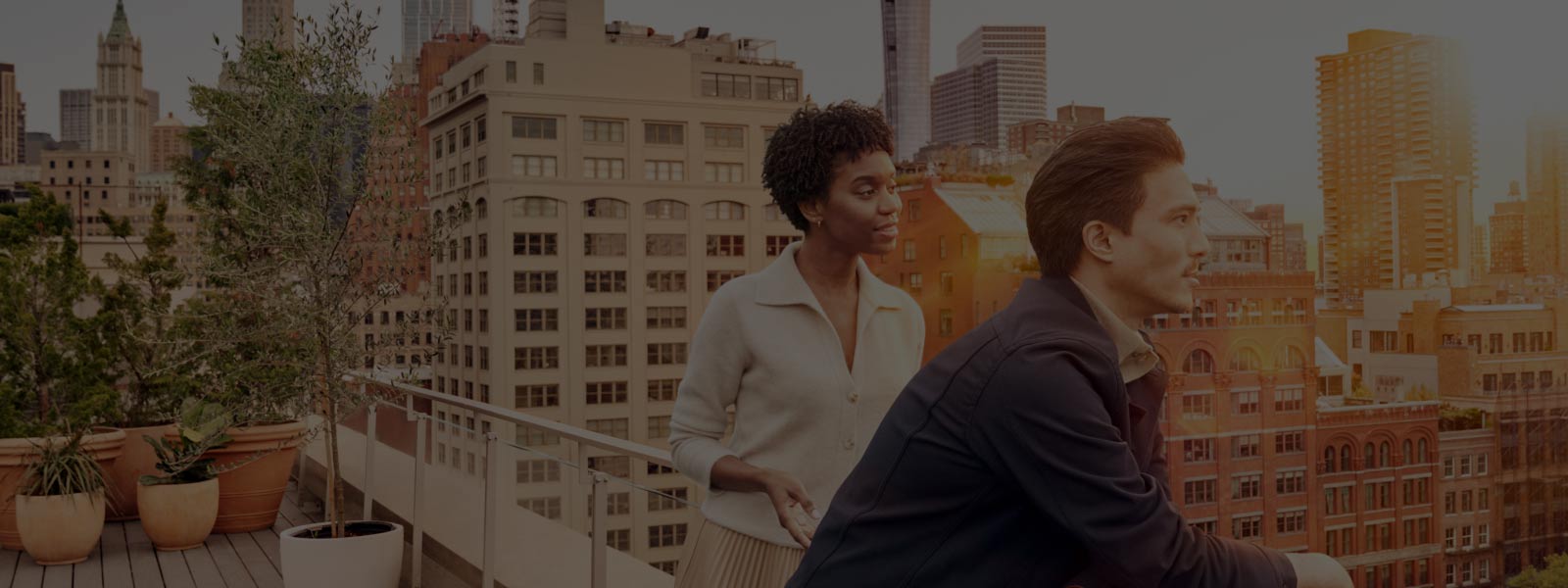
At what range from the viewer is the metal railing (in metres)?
2.47

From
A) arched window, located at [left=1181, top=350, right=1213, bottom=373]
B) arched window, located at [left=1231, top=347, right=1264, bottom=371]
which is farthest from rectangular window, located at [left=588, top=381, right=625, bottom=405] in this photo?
arched window, located at [left=1231, top=347, right=1264, bottom=371]

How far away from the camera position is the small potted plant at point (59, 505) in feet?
13.4

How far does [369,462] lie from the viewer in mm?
4445

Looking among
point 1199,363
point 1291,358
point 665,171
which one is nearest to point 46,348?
point 1199,363

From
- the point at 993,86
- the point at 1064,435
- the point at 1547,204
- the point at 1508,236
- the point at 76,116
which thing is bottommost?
the point at 1064,435

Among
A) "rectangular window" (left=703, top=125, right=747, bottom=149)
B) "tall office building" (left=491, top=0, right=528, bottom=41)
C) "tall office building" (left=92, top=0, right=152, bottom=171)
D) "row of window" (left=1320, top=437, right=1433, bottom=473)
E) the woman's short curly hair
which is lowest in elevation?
"row of window" (left=1320, top=437, right=1433, bottom=473)

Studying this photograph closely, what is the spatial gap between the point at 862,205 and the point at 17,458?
4.05 meters

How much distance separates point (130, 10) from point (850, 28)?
3198 inches

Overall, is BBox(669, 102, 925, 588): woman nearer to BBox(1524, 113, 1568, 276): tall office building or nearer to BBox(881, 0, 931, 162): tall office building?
BBox(1524, 113, 1568, 276): tall office building

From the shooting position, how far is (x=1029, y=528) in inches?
31.4

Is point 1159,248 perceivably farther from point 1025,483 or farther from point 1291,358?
point 1291,358

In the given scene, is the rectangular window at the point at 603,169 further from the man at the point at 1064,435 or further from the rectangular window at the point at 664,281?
the man at the point at 1064,435

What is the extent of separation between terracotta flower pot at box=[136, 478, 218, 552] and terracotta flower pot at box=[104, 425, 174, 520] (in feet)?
1.45

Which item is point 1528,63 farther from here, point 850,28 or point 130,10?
point 130,10
